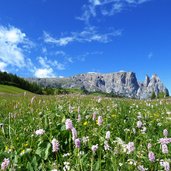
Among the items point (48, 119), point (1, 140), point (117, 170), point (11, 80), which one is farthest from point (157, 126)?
point (11, 80)

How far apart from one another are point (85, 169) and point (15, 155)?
109 cm

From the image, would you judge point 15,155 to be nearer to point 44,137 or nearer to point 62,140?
point 44,137

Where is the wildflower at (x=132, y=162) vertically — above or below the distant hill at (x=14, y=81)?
below

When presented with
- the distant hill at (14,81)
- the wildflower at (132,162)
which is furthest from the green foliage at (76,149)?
the distant hill at (14,81)

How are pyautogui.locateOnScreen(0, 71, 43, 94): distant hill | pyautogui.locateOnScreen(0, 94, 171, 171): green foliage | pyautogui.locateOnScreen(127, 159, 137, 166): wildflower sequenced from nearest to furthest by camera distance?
pyautogui.locateOnScreen(127, 159, 137, 166): wildflower → pyautogui.locateOnScreen(0, 94, 171, 171): green foliage → pyautogui.locateOnScreen(0, 71, 43, 94): distant hill

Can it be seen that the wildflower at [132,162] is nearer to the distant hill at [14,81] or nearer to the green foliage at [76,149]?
the green foliage at [76,149]

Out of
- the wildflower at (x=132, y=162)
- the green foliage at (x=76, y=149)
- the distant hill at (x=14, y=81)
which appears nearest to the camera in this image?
the wildflower at (x=132, y=162)

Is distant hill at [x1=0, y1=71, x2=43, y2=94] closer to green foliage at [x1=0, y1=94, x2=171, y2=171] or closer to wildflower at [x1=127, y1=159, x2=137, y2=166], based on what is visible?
green foliage at [x1=0, y1=94, x2=171, y2=171]

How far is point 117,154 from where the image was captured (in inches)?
181

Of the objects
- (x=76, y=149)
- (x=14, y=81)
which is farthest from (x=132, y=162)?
(x=14, y=81)

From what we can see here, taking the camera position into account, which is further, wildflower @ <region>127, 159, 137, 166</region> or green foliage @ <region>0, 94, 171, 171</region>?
green foliage @ <region>0, 94, 171, 171</region>

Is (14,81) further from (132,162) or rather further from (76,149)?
(132,162)

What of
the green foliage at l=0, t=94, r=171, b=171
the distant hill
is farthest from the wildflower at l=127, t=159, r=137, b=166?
the distant hill

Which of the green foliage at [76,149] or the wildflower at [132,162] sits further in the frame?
the green foliage at [76,149]
